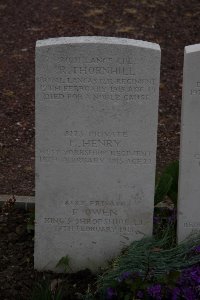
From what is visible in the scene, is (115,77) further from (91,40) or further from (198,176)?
(198,176)

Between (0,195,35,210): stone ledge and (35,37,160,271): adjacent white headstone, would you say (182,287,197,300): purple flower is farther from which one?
(0,195,35,210): stone ledge

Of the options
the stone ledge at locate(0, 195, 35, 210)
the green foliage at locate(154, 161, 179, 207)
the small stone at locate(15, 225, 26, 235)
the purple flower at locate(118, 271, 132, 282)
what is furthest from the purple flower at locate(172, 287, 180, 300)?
the stone ledge at locate(0, 195, 35, 210)

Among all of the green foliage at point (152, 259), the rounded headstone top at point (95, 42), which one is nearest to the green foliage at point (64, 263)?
the green foliage at point (152, 259)

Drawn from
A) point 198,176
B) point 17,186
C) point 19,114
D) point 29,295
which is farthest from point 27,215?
point 19,114

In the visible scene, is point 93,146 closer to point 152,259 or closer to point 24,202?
point 152,259

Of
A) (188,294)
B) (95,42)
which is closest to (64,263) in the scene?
(188,294)

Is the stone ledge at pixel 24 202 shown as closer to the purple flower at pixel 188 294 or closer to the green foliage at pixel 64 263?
the green foliage at pixel 64 263

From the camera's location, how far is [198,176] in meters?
4.53

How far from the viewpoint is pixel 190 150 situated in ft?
14.6

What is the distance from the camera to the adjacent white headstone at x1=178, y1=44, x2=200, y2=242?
4.27 m

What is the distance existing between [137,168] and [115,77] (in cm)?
62

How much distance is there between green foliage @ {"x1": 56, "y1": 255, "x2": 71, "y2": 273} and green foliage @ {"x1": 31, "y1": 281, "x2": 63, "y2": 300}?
520mm

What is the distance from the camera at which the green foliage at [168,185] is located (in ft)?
15.6

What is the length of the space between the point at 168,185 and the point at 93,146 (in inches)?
25.9
